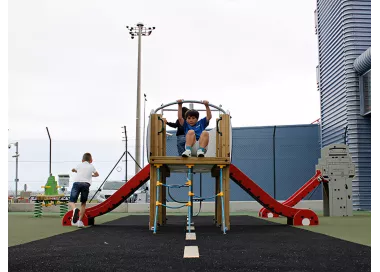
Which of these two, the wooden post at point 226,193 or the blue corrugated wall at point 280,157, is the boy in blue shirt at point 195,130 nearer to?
the wooden post at point 226,193

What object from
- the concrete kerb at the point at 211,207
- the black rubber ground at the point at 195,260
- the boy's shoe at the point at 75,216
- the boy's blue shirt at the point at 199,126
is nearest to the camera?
the black rubber ground at the point at 195,260

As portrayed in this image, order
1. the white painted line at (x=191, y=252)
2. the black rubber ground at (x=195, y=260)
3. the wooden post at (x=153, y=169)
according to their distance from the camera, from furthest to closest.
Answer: the wooden post at (x=153, y=169) → the white painted line at (x=191, y=252) → the black rubber ground at (x=195, y=260)

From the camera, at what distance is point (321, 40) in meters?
21.4

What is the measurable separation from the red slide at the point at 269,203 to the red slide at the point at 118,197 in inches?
67.2

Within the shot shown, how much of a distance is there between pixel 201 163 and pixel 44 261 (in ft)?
12.8

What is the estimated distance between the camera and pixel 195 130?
343 inches

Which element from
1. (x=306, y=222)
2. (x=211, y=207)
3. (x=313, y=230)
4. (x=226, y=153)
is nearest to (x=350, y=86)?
(x=211, y=207)

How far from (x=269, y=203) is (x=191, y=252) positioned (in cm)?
462

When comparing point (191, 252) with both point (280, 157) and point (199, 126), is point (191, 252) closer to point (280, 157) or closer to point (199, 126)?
point (199, 126)

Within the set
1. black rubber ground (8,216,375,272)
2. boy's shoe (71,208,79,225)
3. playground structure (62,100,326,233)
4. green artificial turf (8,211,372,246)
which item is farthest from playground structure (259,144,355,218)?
black rubber ground (8,216,375,272)

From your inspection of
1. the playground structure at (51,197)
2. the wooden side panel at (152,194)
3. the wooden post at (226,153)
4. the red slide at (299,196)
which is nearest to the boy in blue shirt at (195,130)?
the wooden post at (226,153)

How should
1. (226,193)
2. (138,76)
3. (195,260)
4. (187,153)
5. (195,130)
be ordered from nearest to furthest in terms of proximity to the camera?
(195,260)
(187,153)
(226,193)
(195,130)
(138,76)

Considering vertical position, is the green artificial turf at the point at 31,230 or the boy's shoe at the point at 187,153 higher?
the boy's shoe at the point at 187,153

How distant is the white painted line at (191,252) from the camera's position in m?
4.43
